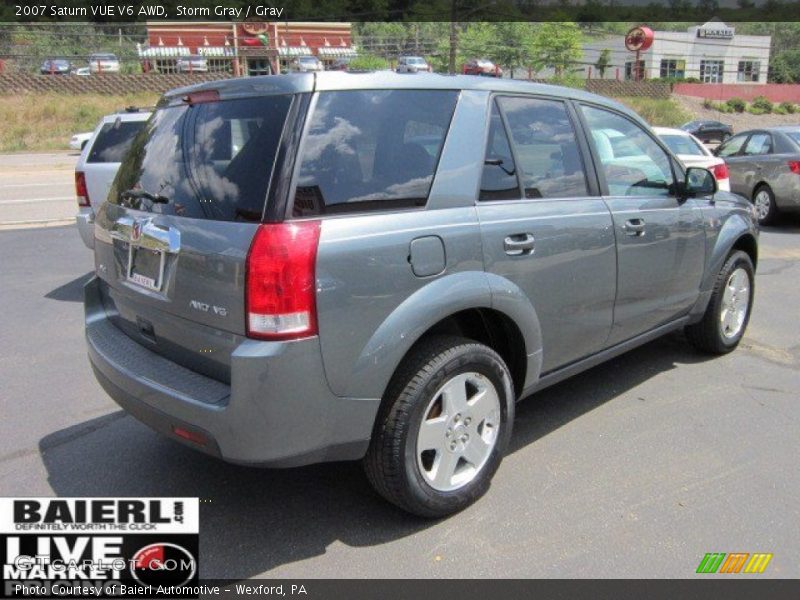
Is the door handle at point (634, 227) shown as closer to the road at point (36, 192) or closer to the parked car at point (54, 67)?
the road at point (36, 192)

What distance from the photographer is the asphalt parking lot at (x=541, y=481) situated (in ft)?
9.21

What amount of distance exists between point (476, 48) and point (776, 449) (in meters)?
60.9

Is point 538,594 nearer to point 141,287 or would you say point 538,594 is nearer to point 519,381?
point 519,381

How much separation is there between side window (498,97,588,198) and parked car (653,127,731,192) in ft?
21.8

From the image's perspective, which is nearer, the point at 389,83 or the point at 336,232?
the point at 336,232

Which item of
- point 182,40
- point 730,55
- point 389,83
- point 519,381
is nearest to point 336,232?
point 389,83

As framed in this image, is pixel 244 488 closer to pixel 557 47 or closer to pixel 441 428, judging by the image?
pixel 441 428

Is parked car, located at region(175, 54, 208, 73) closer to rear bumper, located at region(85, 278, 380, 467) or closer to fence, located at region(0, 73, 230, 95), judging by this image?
fence, located at region(0, 73, 230, 95)

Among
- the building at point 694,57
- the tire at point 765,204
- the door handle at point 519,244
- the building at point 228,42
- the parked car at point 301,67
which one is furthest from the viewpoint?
the building at point 694,57

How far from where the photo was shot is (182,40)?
49500 mm

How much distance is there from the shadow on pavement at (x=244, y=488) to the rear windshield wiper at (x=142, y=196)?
138cm

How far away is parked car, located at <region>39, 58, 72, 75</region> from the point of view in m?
43.9

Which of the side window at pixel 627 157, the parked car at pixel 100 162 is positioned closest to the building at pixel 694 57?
the parked car at pixel 100 162

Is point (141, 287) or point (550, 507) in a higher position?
point (141, 287)
